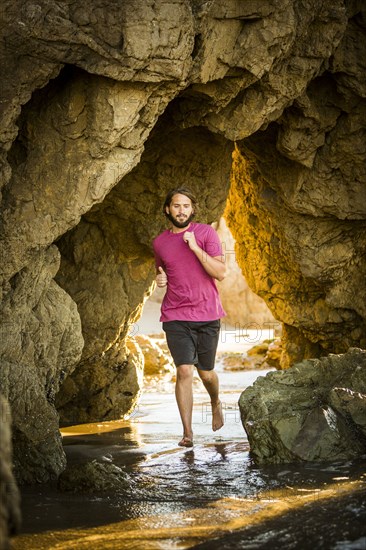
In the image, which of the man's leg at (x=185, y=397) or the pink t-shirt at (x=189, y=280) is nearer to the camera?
the man's leg at (x=185, y=397)

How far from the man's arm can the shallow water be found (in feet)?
4.60

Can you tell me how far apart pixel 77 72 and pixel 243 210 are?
13.1 feet

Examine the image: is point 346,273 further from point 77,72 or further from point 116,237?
point 77,72

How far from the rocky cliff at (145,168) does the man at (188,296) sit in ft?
2.16

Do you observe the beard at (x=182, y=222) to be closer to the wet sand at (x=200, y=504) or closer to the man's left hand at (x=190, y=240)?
the man's left hand at (x=190, y=240)

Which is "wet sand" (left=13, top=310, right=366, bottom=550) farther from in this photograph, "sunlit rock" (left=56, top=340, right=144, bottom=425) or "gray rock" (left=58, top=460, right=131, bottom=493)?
"sunlit rock" (left=56, top=340, right=144, bottom=425)

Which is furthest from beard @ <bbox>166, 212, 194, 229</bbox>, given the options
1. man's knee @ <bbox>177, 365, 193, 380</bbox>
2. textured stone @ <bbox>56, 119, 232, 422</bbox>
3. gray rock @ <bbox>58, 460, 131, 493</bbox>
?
gray rock @ <bbox>58, 460, 131, 493</bbox>

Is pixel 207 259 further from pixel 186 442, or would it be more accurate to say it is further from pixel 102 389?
pixel 102 389

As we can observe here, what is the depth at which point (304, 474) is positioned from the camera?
17.5 feet

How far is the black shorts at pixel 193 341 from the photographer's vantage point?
263 inches

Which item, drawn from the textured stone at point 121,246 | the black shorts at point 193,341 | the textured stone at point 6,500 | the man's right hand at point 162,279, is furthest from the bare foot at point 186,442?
the textured stone at point 6,500

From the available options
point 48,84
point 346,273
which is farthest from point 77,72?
point 346,273

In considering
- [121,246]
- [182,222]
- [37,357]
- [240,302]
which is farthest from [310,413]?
[240,302]

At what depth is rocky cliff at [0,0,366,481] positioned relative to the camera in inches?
219
